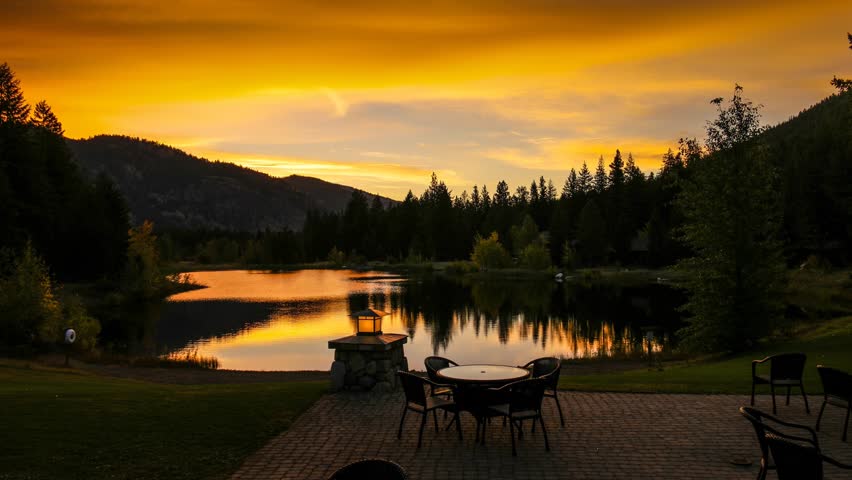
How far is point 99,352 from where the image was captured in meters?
26.3

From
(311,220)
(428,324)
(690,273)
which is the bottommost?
(428,324)

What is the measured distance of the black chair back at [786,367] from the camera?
9859 mm

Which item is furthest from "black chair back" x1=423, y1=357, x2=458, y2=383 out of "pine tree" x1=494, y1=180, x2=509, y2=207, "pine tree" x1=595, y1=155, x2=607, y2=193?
"pine tree" x1=494, y1=180, x2=509, y2=207

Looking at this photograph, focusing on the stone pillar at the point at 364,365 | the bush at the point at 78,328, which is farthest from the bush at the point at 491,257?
the stone pillar at the point at 364,365

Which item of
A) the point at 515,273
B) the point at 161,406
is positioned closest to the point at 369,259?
the point at 515,273

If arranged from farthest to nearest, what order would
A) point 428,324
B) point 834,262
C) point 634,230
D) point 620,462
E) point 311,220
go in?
point 311,220 < point 634,230 < point 834,262 < point 428,324 < point 620,462

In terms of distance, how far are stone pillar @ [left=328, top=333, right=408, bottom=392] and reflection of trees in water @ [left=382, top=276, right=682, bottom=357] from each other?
50.2ft

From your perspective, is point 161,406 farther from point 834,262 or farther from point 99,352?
point 834,262

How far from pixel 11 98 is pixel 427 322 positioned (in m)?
41.3

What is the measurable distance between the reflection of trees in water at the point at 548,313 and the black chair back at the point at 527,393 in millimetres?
18579

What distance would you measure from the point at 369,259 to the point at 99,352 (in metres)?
102

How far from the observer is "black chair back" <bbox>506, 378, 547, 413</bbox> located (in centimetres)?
853

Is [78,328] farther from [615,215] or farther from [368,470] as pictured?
[615,215]

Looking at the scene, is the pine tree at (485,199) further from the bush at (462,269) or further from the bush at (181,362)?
the bush at (181,362)
